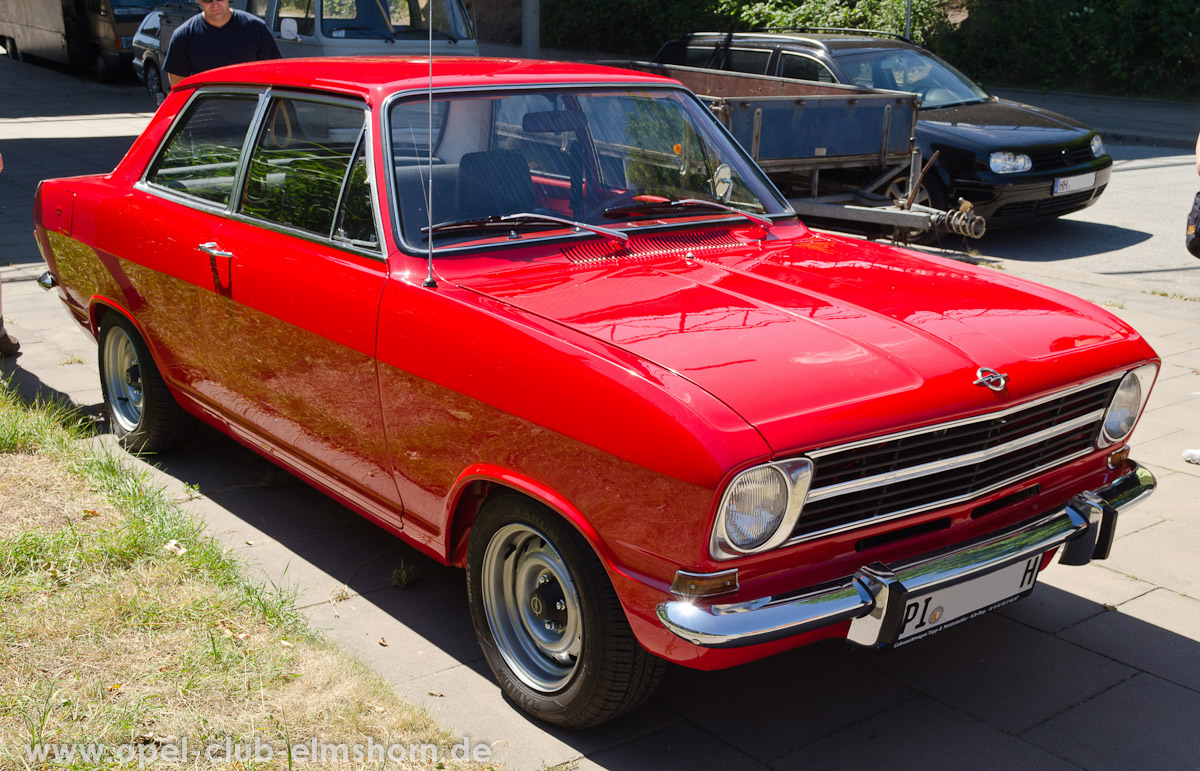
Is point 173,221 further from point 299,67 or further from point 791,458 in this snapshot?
point 791,458

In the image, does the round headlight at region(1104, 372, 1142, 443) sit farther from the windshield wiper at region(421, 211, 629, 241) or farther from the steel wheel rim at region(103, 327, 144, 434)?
the steel wheel rim at region(103, 327, 144, 434)

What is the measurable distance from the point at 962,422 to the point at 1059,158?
7987mm

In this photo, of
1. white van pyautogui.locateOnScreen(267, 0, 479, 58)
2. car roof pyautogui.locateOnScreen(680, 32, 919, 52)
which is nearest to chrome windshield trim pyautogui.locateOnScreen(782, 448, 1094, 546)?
car roof pyautogui.locateOnScreen(680, 32, 919, 52)

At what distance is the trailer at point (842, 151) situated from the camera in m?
8.46

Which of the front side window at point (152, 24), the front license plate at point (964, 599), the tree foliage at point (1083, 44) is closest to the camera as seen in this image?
the front license plate at point (964, 599)

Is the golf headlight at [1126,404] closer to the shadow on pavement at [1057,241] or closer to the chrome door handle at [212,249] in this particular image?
the chrome door handle at [212,249]

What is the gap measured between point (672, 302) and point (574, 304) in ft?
0.98

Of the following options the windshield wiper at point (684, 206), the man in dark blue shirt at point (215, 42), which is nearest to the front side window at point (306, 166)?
the windshield wiper at point (684, 206)

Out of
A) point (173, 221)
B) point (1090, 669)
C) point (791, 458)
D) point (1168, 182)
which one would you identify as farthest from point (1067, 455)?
point (1168, 182)

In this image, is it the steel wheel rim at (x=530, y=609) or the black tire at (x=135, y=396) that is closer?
the steel wheel rim at (x=530, y=609)

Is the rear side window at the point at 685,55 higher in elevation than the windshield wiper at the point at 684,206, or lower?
lower

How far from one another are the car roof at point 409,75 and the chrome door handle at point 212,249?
2.18 ft

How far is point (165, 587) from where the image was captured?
3.94 m

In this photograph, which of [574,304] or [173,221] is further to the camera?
[173,221]
